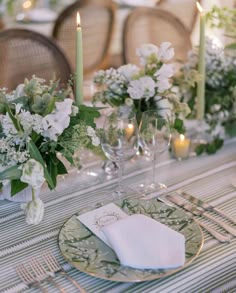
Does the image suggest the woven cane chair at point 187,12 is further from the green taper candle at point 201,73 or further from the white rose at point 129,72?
the white rose at point 129,72

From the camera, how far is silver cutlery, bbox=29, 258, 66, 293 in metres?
0.84

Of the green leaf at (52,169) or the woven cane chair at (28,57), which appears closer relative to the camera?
the green leaf at (52,169)

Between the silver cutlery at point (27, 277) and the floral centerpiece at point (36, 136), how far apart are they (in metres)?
0.09

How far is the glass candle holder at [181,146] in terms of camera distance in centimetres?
133

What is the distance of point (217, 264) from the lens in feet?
2.95

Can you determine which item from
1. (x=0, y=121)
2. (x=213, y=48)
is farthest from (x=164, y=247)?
(x=213, y=48)

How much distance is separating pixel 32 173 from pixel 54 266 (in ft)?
0.59

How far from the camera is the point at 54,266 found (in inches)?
35.0

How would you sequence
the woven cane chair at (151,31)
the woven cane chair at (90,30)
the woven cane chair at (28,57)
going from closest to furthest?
the woven cane chair at (28,57) < the woven cane chair at (151,31) < the woven cane chair at (90,30)

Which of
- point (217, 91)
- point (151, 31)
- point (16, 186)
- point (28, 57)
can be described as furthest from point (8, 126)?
point (151, 31)

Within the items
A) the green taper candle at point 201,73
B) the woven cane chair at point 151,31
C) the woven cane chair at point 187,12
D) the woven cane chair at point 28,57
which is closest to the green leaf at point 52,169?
the green taper candle at point 201,73

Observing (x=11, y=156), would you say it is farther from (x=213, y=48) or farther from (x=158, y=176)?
(x=213, y=48)

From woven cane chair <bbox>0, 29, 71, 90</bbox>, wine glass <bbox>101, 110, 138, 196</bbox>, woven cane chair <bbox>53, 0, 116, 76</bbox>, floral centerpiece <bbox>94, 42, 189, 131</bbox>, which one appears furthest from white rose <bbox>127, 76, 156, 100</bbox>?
woven cane chair <bbox>53, 0, 116, 76</bbox>

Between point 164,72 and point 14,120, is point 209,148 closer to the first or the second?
point 164,72
